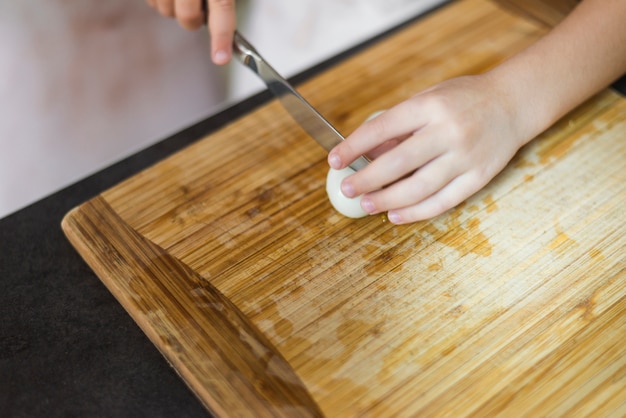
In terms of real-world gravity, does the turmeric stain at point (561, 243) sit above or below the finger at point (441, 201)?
below

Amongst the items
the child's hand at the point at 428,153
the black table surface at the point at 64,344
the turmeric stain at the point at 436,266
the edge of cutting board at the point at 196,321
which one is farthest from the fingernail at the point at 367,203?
the black table surface at the point at 64,344

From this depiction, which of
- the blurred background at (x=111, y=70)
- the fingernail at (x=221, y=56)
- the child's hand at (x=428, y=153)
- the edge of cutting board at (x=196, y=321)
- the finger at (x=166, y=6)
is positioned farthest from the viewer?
the blurred background at (x=111, y=70)

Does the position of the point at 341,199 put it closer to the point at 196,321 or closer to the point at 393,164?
the point at 393,164

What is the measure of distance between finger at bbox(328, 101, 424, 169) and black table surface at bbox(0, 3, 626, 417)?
0.35m

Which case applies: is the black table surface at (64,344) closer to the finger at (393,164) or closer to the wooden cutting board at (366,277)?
the wooden cutting board at (366,277)

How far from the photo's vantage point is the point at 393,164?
32.8 inches

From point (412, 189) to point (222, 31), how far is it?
40 cm

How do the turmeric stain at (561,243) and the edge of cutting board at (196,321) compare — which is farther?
the turmeric stain at (561,243)

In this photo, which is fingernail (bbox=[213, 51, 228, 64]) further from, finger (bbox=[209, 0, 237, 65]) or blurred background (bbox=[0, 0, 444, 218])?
blurred background (bbox=[0, 0, 444, 218])

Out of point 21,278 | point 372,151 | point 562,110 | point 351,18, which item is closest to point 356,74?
point 372,151

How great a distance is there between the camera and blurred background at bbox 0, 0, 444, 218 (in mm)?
1354

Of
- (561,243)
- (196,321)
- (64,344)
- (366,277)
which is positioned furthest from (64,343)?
(561,243)

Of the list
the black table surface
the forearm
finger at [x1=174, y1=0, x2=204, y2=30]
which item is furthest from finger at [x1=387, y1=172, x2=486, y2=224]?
finger at [x1=174, y1=0, x2=204, y2=30]

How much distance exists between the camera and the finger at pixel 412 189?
844mm
